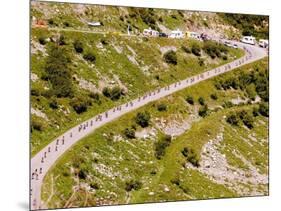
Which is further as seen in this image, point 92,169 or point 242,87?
point 242,87

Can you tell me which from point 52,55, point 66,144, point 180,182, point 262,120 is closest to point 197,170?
point 180,182

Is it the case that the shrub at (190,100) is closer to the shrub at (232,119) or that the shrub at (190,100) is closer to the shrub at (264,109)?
the shrub at (232,119)

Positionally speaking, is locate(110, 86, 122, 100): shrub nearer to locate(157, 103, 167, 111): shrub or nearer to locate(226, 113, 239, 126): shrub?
locate(157, 103, 167, 111): shrub

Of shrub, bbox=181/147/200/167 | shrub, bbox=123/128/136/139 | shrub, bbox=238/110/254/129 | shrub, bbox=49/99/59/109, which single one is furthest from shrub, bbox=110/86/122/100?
shrub, bbox=238/110/254/129

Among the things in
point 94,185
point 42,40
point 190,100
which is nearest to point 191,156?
point 190,100

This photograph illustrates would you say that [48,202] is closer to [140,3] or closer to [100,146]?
[100,146]

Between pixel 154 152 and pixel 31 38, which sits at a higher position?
pixel 31 38
